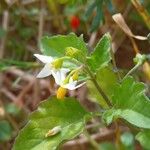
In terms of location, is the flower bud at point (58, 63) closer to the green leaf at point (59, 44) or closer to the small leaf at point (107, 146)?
the green leaf at point (59, 44)

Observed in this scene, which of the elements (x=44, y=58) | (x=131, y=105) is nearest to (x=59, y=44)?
(x=44, y=58)

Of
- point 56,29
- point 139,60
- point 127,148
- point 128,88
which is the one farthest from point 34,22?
point 128,88

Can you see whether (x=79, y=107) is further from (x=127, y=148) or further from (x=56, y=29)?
(x=56, y=29)

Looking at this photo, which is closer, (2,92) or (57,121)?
(57,121)

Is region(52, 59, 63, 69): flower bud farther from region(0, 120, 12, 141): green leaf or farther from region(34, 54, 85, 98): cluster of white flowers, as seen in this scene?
region(0, 120, 12, 141): green leaf

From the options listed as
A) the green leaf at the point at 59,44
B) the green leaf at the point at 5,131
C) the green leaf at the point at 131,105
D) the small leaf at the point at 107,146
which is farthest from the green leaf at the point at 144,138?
the green leaf at the point at 5,131

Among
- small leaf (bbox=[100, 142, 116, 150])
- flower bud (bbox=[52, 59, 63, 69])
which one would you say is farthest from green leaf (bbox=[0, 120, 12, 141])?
flower bud (bbox=[52, 59, 63, 69])

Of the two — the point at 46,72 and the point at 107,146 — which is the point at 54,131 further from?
the point at 107,146
